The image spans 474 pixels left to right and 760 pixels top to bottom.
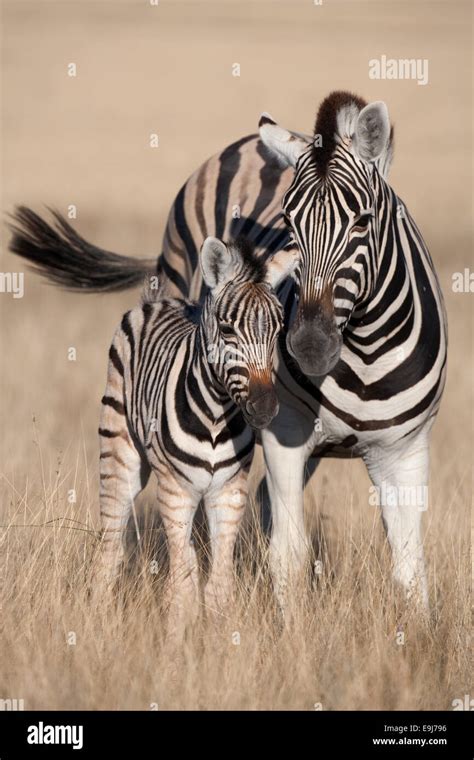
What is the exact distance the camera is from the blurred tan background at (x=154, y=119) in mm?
13812

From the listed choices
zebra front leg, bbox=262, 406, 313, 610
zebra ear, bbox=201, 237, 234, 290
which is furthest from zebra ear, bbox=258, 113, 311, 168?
zebra front leg, bbox=262, 406, 313, 610

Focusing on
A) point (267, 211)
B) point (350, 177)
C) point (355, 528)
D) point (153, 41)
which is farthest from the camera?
point (153, 41)

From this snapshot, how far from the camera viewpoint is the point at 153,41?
47.4 meters

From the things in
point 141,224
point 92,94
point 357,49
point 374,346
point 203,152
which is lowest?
point 374,346

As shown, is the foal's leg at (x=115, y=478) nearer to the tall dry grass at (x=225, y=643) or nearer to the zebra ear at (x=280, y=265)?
the tall dry grass at (x=225, y=643)

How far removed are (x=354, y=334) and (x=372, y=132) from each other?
1000 mm

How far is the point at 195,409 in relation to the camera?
5906 mm

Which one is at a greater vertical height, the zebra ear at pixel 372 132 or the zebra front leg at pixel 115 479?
the zebra ear at pixel 372 132

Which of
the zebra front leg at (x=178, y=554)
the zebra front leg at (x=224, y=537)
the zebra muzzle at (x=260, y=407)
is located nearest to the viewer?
the zebra muzzle at (x=260, y=407)

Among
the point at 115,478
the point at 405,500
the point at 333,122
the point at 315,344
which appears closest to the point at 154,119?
the point at 115,478

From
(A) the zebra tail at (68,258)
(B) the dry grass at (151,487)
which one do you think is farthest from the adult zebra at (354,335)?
(A) the zebra tail at (68,258)

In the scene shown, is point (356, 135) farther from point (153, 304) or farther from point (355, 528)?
point (355, 528)

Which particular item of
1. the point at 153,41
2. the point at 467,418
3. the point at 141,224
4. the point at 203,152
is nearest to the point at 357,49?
the point at 153,41

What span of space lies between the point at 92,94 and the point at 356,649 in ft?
110
